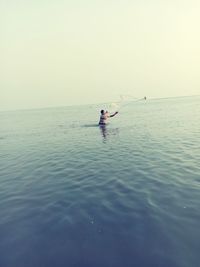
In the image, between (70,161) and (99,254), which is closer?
(99,254)

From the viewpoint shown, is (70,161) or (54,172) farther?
(70,161)

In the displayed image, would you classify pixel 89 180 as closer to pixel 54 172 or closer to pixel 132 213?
pixel 54 172

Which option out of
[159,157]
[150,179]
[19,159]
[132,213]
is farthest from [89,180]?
[19,159]

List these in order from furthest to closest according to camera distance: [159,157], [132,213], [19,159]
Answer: [19,159] < [159,157] < [132,213]

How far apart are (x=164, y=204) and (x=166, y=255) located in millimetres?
3094

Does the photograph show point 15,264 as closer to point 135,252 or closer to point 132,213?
point 135,252

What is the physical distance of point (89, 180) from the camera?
1327 cm

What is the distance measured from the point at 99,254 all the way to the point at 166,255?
186cm

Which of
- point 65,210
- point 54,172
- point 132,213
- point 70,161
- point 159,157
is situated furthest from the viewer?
point 70,161

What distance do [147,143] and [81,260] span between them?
1740 cm

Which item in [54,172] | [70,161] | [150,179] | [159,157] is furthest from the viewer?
[70,161]

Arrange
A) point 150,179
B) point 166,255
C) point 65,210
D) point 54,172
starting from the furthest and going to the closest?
point 54,172, point 150,179, point 65,210, point 166,255

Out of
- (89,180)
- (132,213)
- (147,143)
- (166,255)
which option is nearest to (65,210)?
(132,213)

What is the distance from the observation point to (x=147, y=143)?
904 inches
